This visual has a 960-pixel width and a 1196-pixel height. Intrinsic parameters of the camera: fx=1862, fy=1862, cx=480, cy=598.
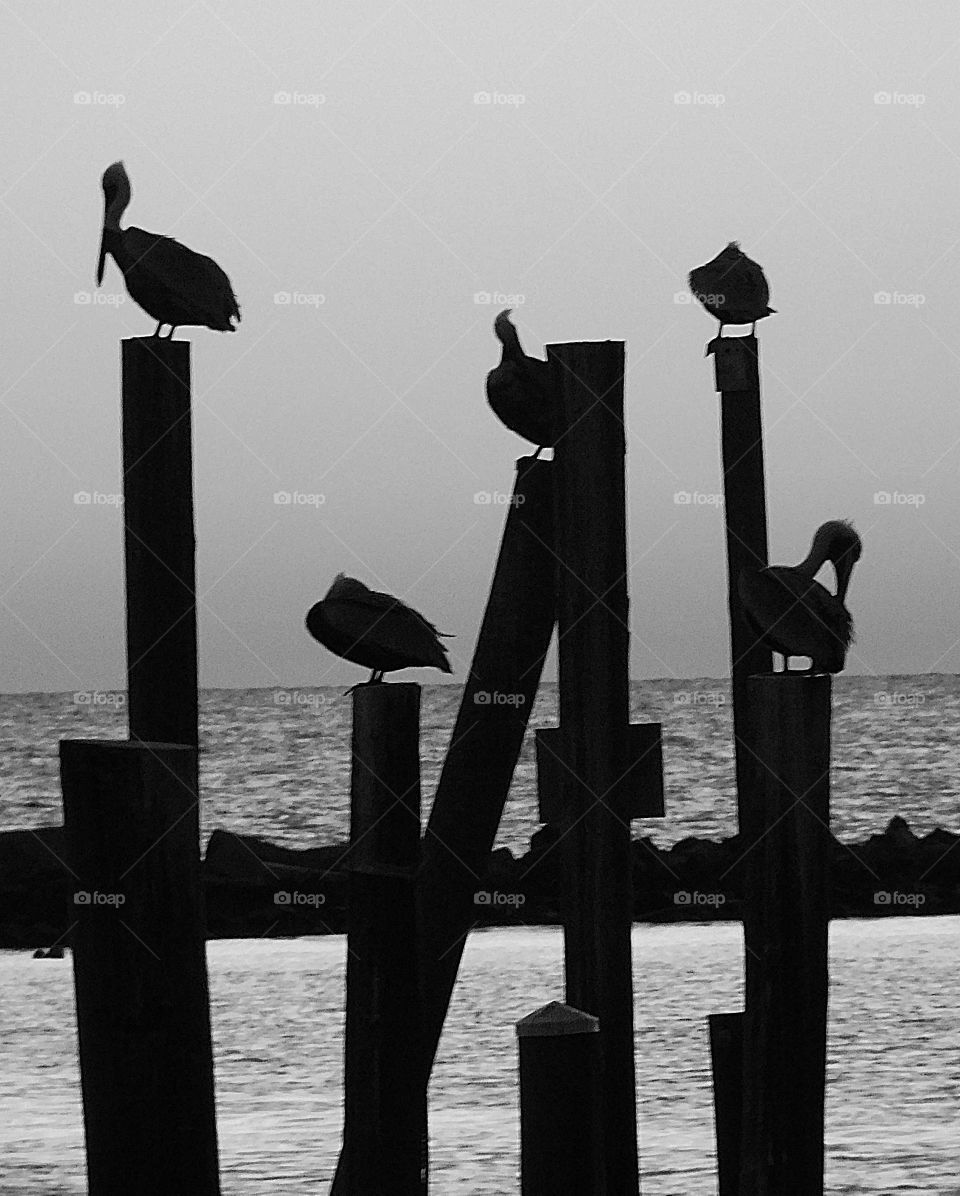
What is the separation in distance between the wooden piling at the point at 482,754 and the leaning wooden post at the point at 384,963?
397mm

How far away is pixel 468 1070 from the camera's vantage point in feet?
29.3

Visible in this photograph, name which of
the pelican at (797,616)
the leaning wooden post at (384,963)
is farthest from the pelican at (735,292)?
the leaning wooden post at (384,963)

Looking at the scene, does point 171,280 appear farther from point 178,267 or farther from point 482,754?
point 482,754

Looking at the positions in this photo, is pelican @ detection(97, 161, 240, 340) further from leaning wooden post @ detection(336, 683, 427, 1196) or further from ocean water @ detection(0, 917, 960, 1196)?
ocean water @ detection(0, 917, 960, 1196)

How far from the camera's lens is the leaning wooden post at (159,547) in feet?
13.9

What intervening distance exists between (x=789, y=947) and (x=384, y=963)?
85cm

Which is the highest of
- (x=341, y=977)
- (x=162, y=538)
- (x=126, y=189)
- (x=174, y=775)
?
(x=126, y=189)

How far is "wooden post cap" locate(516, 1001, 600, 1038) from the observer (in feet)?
11.5

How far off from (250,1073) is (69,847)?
6162mm

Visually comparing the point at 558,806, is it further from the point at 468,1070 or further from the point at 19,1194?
the point at 468,1070

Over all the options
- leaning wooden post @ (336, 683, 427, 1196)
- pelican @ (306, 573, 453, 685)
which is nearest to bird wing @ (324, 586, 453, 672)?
pelican @ (306, 573, 453, 685)

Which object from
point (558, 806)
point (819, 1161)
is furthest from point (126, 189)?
point (819, 1161)

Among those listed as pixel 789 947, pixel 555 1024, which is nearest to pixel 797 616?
pixel 789 947

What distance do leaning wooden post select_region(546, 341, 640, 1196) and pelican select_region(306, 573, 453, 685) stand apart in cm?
32
